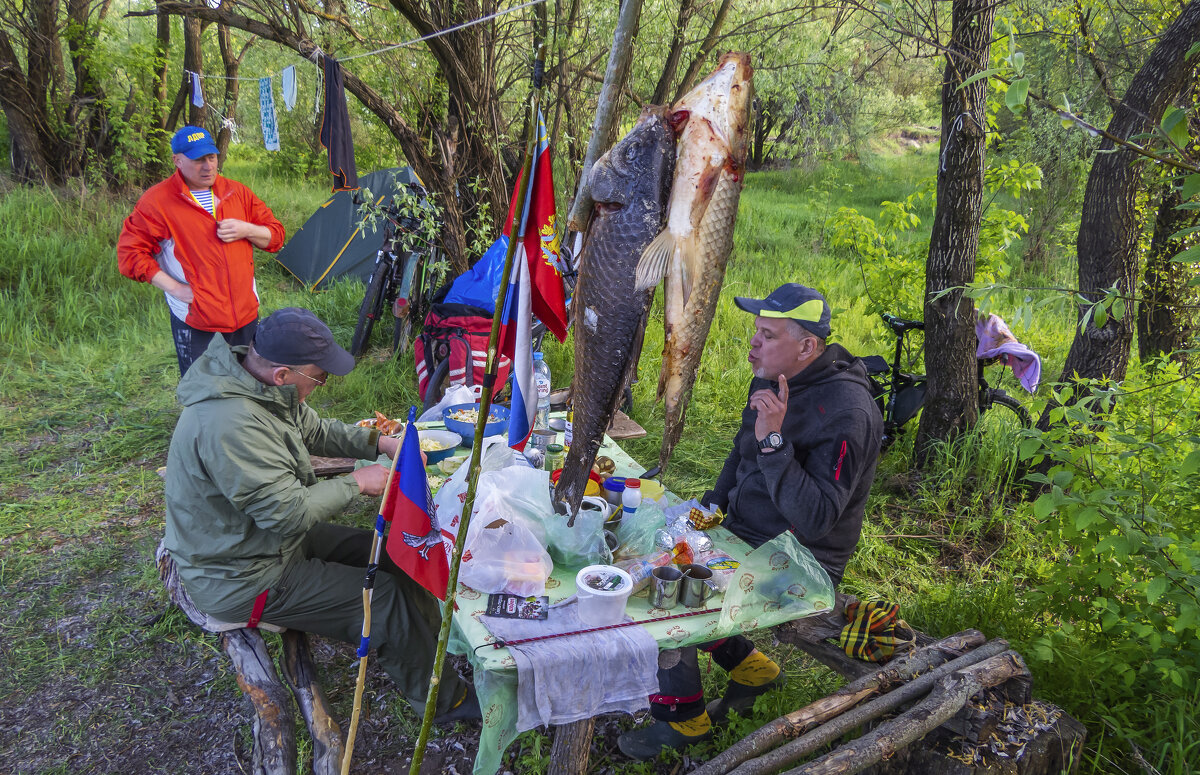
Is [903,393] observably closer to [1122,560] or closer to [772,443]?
[1122,560]

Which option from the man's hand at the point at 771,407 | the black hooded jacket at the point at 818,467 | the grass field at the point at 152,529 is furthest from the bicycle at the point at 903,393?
the man's hand at the point at 771,407

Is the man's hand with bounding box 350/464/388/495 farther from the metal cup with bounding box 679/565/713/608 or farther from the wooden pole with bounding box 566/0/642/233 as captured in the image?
the wooden pole with bounding box 566/0/642/233

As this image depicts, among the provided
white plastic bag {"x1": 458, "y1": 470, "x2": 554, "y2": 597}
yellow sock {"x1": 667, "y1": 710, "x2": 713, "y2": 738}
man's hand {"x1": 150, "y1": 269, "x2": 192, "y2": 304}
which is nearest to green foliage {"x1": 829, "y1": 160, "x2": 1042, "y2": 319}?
yellow sock {"x1": 667, "y1": 710, "x2": 713, "y2": 738}

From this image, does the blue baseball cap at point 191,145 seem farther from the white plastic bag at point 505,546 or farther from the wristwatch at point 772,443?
the wristwatch at point 772,443

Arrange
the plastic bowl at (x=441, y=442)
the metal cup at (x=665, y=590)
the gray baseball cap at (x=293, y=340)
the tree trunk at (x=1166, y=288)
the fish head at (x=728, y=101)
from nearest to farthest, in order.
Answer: the fish head at (x=728, y=101), the metal cup at (x=665, y=590), the gray baseball cap at (x=293, y=340), the plastic bowl at (x=441, y=442), the tree trunk at (x=1166, y=288)

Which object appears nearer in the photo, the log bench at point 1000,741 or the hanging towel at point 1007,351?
the log bench at point 1000,741

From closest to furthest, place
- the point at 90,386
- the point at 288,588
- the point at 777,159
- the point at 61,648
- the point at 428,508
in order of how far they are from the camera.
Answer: the point at 428,508 → the point at 288,588 → the point at 61,648 → the point at 90,386 → the point at 777,159

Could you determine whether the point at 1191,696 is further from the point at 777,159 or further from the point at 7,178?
the point at 777,159

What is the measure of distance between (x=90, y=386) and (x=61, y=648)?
10.6 feet

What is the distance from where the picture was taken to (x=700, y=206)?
4.20 ft

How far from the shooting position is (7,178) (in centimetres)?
809

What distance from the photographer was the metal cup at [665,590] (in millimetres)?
2066

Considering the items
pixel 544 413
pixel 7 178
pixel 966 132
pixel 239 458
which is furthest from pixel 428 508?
pixel 7 178

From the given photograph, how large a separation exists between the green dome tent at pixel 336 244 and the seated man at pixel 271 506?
5916mm
